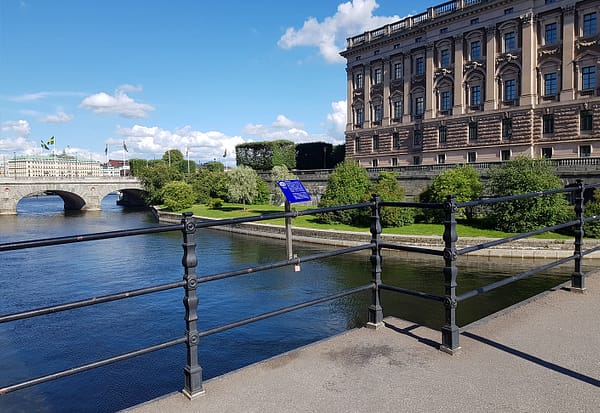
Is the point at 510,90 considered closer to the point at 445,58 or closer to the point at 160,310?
the point at 445,58

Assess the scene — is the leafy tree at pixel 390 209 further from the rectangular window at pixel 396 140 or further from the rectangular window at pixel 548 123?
the rectangular window at pixel 548 123

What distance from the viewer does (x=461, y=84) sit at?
4775cm

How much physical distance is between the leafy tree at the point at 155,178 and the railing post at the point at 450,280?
68.3 metres

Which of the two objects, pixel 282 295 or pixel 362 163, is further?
pixel 362 163

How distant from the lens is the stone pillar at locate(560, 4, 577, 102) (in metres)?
39.3

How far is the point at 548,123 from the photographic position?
136 ft

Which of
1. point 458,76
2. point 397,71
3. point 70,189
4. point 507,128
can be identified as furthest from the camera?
point 70,189

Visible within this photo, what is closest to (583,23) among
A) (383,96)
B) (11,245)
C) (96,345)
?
(383,96)

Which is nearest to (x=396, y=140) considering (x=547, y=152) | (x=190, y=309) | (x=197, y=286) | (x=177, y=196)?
(x=547, y=152)

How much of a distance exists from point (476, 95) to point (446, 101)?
136 inches

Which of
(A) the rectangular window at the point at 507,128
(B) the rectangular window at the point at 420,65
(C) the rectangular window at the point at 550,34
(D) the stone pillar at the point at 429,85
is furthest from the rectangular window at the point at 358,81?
(C) the rectangular window at the point at 550,34

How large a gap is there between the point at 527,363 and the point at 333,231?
99.6 feet

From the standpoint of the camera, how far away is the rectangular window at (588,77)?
38656 mm

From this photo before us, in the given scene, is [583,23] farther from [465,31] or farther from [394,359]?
[394,359]
